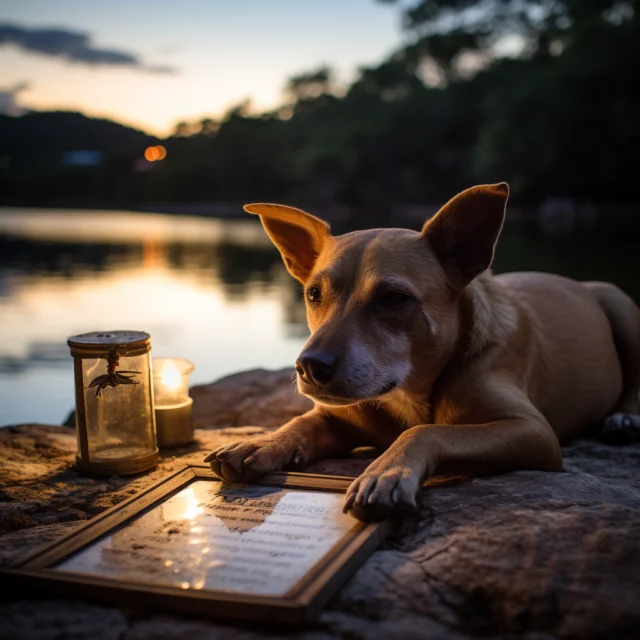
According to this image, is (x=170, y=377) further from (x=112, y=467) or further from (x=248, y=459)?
(x=248, y=459)

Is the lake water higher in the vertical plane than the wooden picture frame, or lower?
higher

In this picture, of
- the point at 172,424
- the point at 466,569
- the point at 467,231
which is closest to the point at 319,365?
the point at 466,569

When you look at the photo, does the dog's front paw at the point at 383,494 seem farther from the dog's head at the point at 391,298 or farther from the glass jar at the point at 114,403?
the glass jar at the point at 114,403

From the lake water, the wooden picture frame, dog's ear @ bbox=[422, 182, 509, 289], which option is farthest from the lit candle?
the lake water

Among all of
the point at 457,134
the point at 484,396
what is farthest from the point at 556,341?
the point at 457,134

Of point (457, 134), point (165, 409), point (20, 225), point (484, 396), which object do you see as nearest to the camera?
point (484, 396)

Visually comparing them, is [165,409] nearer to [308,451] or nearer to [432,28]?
[308,451]

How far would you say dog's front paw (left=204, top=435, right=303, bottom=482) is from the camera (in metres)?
2.65

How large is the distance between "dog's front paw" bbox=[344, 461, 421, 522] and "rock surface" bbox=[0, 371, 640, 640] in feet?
0.29

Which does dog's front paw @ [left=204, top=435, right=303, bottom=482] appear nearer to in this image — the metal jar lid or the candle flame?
the metal jar lid

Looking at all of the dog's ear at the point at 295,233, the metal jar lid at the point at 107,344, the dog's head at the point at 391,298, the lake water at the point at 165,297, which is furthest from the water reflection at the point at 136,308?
the dog's head at the point at 391,298

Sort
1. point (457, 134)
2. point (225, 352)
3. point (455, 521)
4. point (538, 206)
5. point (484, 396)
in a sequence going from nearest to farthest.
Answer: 1. point (455, 521)
2. point (484, 396)
3. point (225, 352)
4. point (538, 206)
5. point (457, 134)

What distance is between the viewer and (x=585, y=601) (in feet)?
5.88

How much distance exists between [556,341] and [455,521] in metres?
1.73
